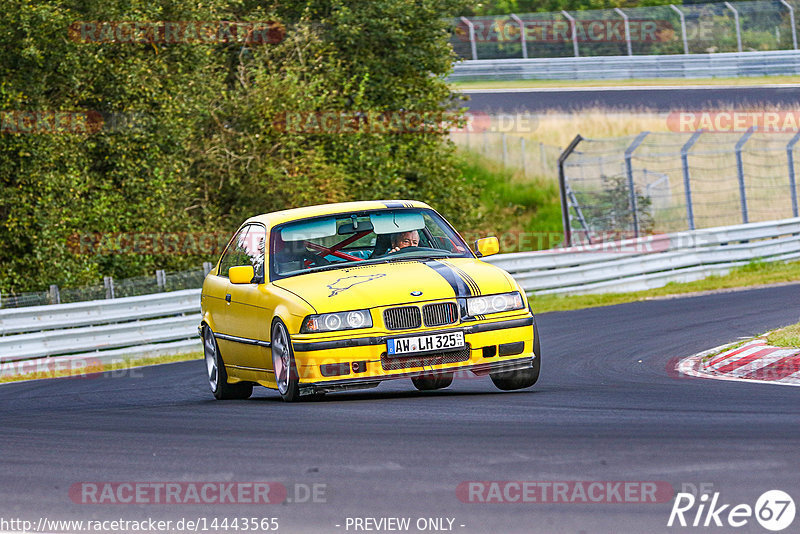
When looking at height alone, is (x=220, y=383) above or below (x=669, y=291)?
above

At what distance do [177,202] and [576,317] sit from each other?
12090mm

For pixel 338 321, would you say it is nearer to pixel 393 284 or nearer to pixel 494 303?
pixel 393 284

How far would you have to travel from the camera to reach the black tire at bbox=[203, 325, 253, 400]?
11.1 m

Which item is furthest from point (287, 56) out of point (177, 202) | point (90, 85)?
point (90, 85)

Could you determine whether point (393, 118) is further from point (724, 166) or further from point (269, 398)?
point (269, 398)

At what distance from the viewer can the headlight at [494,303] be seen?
907 centimetres

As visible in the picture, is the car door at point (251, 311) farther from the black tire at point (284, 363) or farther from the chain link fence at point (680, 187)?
the chain link fence at point (680, 187)

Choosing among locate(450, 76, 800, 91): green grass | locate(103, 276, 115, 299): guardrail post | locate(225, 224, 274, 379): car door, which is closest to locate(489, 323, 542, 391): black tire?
locate(225, 224, 274, 379): car door

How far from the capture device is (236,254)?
11.1 meters

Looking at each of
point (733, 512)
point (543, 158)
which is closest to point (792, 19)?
point (543, 158)

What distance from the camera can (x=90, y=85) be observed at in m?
24.4

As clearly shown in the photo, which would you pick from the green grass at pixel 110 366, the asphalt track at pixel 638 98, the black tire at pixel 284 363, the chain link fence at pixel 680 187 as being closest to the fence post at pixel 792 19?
the asphalt track at pixel 638 98

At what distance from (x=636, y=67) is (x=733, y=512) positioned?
39.6 m

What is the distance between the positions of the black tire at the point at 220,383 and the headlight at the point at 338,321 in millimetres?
2245
